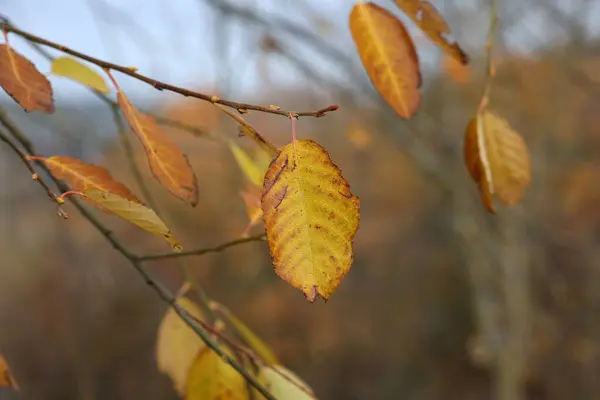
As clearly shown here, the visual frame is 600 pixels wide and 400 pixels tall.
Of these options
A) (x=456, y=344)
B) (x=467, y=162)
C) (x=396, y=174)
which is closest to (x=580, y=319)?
(x=456, y=344)

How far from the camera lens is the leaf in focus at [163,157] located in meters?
0.41

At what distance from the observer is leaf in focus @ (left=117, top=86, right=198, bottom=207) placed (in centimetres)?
41

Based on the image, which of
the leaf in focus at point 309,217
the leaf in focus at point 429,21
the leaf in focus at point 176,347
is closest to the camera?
the leaf in focus at point 309,217

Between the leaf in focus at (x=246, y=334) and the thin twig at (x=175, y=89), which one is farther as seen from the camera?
the leaf in focus at (x=246, y=334)

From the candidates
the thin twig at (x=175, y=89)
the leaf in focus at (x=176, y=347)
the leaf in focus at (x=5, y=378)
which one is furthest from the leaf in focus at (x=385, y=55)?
the leaf in focus at (x=5, y=378)

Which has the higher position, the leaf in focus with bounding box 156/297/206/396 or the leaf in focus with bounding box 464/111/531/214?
the leaf in focus with bounding box 156/297/206/396

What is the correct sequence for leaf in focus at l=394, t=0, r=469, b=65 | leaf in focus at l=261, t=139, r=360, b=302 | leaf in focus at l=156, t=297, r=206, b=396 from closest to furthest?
leaf in focus at l=261, t=139, r=360, b=302 < leaf in focus at l=394, t=0, r=469, b=65 < leaf in focus at l=156, t=297, r=206, b=396

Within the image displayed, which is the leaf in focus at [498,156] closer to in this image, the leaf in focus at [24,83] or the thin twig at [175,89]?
the thin twig at [175,89]

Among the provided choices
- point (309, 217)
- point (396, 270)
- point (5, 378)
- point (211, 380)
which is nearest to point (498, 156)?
point (309, 217)

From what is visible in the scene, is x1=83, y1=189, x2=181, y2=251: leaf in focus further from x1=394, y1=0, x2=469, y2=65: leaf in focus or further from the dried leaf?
x1=394, y1=0, x2=469, y2=65: leaf in focus

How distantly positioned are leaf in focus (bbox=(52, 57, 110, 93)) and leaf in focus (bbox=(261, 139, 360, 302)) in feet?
0.78

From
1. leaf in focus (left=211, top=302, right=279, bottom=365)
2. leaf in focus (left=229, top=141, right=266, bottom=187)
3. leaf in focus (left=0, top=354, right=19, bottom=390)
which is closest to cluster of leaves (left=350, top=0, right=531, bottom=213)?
leaf in focus (left=229, top=141, right=266, bottom=187)

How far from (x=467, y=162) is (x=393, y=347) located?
14.5 ft

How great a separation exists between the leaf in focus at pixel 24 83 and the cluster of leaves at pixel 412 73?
9.9 inches
